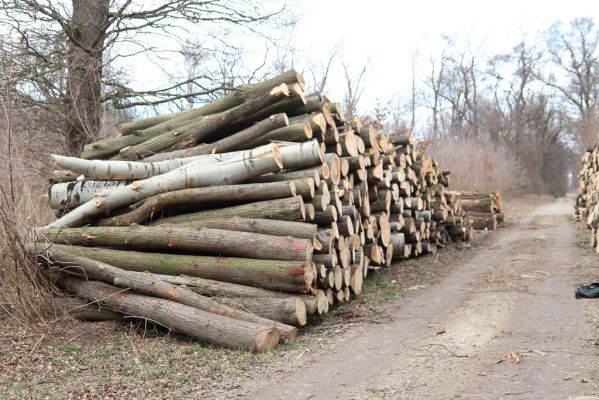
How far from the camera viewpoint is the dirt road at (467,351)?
182 inches

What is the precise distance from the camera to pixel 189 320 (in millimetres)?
6055

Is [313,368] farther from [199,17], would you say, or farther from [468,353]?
[199,17]

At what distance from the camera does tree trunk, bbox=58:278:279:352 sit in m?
5.81

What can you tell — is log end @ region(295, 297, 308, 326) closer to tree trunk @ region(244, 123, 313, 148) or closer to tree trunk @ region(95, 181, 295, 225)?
tree trunk @ region(95, 181, 295, 225)

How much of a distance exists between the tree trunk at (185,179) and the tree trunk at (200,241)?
0.65m

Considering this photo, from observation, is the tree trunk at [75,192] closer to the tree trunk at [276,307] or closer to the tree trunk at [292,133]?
the tree trunk at [292,133]

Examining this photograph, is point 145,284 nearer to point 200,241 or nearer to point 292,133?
point 200,241

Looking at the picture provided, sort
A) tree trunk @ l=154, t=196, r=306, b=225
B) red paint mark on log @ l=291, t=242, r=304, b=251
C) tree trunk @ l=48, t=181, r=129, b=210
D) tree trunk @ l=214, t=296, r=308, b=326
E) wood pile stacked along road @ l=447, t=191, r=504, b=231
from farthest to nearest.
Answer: wood pile stacked along road @ l=447, t=191, r=504, b=231 → tree trunk @ l=48, t=181, r=129, b=210 → tree trunk @ l=154, t=196, r=306, b=225 → red paint mark on log @ l=291, t=242, r=304, b=251 → tree trunk @ l=214, t=296, r=308, b=326

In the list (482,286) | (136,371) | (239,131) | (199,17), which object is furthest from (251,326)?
(199,17)

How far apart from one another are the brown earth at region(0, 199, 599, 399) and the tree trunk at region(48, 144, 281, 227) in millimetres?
2161

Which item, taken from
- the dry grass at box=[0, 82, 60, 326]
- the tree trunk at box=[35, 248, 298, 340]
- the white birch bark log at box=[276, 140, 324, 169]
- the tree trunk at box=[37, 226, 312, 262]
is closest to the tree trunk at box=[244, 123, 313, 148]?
the white birch bark log at box=[276, 140, 324, 169]

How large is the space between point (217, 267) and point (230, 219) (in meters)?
0.77

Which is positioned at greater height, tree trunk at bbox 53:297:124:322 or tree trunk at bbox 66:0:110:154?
tree trunk at bbox 66:0:110:154

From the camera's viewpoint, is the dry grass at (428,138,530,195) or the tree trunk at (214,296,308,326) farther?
the dry grass at (428,138,530,195)
